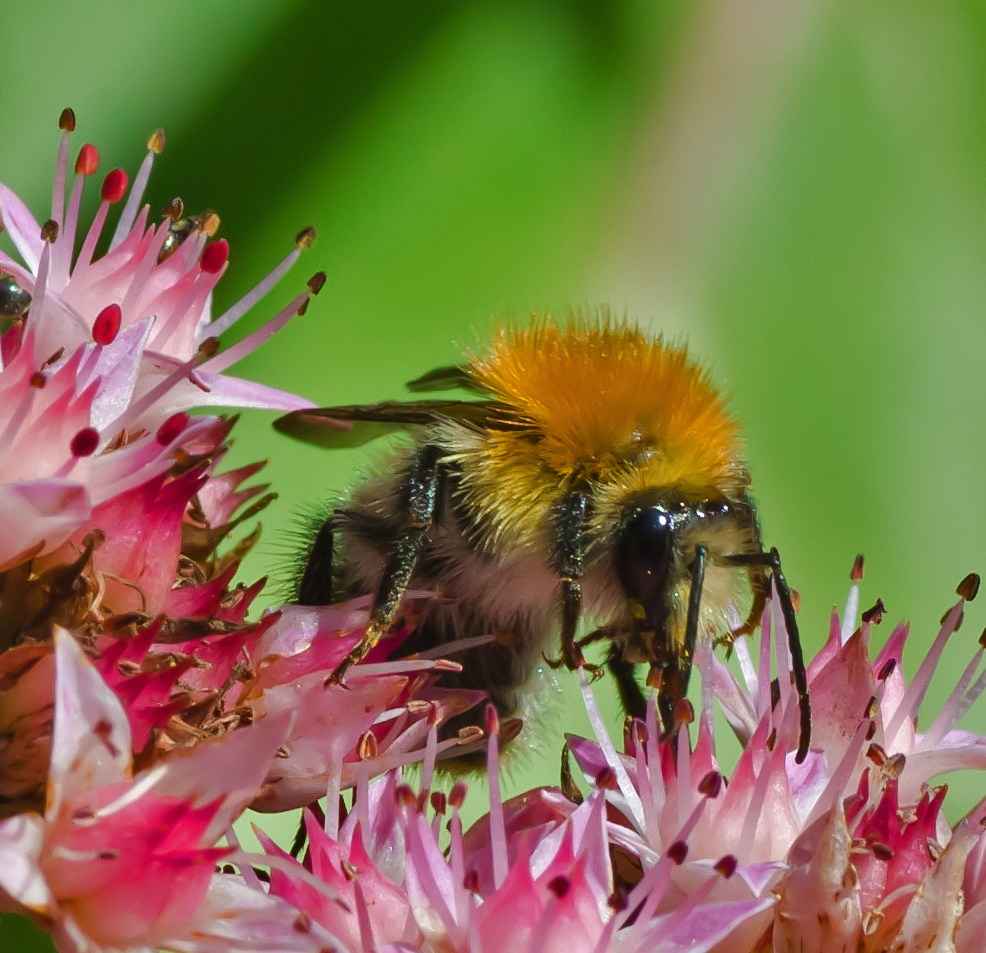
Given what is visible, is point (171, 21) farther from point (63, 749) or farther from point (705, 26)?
point (63, 749)

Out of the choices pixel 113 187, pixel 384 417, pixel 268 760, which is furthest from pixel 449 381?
pixel 268 760

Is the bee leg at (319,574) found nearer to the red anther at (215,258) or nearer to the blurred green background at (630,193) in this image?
the red anther at (215,258)

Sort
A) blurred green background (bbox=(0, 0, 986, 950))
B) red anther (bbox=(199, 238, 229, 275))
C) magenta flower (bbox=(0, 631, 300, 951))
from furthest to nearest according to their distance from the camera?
blurred green background (bbox=(0, 0, 986, 950))
red anther (bbox=(199, 238, 229, 275))
magenta flower (bbox=(0, 631, 300, 951))

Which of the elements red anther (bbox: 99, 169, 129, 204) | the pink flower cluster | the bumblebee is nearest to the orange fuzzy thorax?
the bumblebee

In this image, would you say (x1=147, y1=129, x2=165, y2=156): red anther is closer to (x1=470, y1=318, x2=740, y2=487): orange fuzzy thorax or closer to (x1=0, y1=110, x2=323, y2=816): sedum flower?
(x1=0, y1=110, x2=323, y2=816): sedum flower

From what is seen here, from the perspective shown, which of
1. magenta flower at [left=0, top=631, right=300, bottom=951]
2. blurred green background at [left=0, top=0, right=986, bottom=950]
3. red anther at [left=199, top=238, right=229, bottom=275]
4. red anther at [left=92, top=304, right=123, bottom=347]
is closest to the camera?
magenta flower at [left=0, top=631, right=300, bottom=951]

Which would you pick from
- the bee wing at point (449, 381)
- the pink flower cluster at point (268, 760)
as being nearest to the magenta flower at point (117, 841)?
the pink flower cluster at point (268, 760)

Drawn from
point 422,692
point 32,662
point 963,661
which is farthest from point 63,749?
point 963,661

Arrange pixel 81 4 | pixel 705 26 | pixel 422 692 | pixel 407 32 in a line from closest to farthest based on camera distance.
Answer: pixel 422 692 < pixel 81 4 < pixel 407 32 < pixel 705 26
